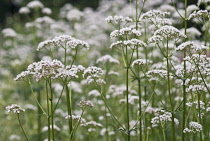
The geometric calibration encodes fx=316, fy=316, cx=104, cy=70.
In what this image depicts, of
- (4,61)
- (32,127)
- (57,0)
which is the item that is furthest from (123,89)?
(57,0)

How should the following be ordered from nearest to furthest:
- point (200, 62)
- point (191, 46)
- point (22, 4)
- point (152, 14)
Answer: point (191, 46), point (200, 62), point (152, 14), point (22, 4)

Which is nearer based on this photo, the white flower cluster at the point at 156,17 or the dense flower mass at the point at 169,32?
the dense flower mass at the point at 169,32

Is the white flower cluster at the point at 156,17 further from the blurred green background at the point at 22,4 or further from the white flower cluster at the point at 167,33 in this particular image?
the blurred green background at the point at 22,4

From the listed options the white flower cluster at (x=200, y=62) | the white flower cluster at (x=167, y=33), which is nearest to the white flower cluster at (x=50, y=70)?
the white flower cluster at (x=167, y=33)

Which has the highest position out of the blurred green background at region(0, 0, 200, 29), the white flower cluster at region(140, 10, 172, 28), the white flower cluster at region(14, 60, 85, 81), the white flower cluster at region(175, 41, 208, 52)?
the blurred green background at region(0, 0, 200, 29)

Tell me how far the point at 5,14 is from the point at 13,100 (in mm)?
18364

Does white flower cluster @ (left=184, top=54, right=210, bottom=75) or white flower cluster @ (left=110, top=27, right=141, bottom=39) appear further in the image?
white flower cluster @ (left=110, top=27, right=141, bottom=39)

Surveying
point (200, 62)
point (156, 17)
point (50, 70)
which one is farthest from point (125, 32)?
point (50, 70)

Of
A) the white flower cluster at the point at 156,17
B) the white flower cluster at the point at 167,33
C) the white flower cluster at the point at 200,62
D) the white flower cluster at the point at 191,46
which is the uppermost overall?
the white flower cluster at the point at 156,17

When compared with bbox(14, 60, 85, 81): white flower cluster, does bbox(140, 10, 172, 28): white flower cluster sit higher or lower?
higher

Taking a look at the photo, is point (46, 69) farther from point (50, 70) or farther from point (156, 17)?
point (156, 17)

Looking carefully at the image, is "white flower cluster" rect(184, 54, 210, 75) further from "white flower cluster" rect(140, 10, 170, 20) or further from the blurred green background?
the blurred green background

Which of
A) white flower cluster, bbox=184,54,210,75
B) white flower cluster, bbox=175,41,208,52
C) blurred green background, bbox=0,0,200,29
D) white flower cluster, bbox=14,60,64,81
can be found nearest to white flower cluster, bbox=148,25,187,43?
white flower cluster, bbox=175,41,208,52

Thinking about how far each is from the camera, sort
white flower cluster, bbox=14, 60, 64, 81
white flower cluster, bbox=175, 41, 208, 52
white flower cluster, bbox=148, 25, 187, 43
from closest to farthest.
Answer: white flower cluster, bbox=14, 60, 64, 81, white flower cluster, bbox=175, 41, 208, 52, white flower cluster, bbox=148, 25, 187, 43
